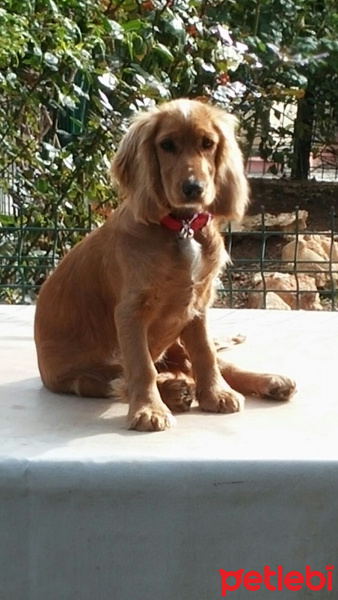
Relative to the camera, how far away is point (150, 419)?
7.41ft

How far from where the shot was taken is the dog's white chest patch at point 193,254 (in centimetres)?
237

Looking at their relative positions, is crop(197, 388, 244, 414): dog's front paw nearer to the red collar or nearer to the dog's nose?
the red collar

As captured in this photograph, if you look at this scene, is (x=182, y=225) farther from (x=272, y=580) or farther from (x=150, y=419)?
(x=272, y=580)

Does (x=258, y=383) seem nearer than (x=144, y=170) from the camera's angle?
No

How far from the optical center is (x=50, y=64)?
12.9 ft

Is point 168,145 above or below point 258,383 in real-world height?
above

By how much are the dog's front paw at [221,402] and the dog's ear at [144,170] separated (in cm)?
51

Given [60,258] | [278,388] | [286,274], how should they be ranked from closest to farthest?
[278,388], [60,258], [286,274]

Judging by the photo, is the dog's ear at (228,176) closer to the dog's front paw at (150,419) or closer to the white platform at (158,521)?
the dog's front paw at (150,419)

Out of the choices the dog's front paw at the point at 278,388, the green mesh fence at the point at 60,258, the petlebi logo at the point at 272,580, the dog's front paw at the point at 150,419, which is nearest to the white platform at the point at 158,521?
the petlebi logo at the point at 272,580

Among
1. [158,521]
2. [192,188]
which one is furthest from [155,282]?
[158,521]

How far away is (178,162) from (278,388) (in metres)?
0.71

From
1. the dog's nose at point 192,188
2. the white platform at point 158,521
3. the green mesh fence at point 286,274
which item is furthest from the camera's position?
the green mesh fence at point 286,274

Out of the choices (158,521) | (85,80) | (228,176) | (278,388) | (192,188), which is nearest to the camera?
(158,521)
